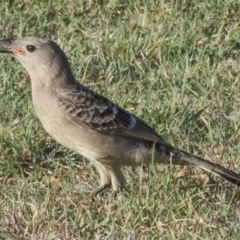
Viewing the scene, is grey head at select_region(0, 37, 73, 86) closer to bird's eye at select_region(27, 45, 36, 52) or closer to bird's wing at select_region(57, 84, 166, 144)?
bird's eye at select_region(27, 45, 36, 52)

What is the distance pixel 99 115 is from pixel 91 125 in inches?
4.3

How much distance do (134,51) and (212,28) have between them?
946 millimetres

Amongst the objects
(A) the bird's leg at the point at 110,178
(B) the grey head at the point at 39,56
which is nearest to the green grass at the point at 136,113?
(A) the bird's leg at the point at 110,178

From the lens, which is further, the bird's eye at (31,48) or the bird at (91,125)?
the bird's eye at (31,48)

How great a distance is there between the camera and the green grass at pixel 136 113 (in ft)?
23.7

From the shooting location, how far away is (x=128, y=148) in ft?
25.6

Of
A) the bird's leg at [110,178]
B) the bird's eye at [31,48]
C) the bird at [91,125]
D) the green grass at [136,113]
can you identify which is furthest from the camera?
the bird's eye at [31,48]

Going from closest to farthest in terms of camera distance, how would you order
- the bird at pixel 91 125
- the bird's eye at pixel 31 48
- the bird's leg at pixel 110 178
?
the bird at pixel 91 125 → the bird's leg at pixel 110 178 → the bird's eye at pixel 31 48

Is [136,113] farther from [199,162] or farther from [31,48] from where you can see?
[31,48]

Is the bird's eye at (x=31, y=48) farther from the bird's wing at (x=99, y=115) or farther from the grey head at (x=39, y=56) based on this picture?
the bird's wing at (x=99, y=115)

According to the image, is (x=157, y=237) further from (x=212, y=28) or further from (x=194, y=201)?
(x=212, y=28)

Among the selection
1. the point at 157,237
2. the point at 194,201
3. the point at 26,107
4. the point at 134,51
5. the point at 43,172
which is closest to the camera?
the point at 157,237

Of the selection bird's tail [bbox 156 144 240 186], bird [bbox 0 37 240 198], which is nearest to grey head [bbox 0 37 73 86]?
bird [bbox 0 37 240 198]

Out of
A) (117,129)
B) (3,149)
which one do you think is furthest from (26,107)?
(117,129)
